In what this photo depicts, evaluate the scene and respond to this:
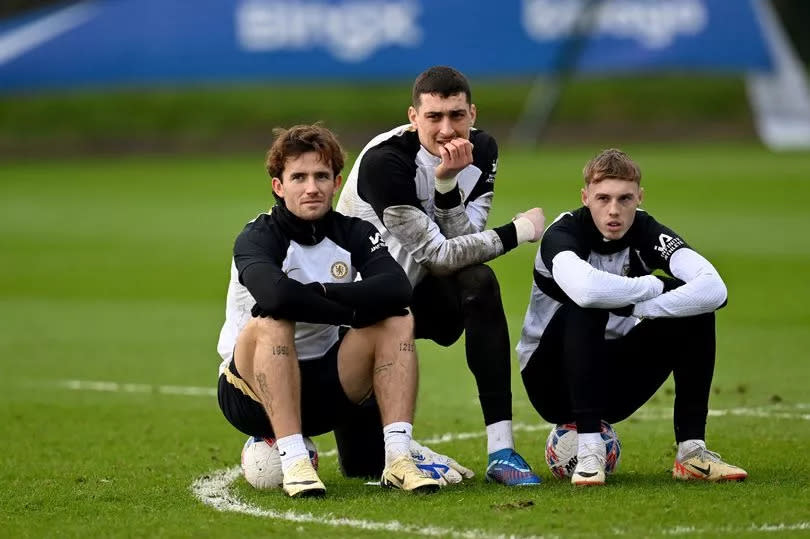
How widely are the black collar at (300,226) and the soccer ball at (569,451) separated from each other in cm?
146

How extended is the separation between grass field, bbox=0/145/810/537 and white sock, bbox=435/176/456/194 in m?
1.39

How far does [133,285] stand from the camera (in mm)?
16656

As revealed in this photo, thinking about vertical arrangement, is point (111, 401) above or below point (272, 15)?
below

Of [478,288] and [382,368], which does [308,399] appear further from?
[478,288]

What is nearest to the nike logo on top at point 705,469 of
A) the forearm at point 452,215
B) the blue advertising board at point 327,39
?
the forearm at point 452,215

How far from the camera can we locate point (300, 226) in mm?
6668

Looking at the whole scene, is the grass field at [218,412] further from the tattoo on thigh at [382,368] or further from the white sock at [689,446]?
the tattoo on thigh at [382,368]

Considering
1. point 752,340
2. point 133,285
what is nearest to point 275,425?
point 752,340

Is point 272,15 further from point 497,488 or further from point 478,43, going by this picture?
point 497,488

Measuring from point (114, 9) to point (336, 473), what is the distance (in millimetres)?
25464

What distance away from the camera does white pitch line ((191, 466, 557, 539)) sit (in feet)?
18.3

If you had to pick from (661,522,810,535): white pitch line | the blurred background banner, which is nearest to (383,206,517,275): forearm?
(661,522,810,535): white pitch line

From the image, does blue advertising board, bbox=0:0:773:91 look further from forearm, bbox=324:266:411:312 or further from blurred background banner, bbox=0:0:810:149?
forearm, bbox=324:266:411:312

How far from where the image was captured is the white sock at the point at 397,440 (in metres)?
6.49
